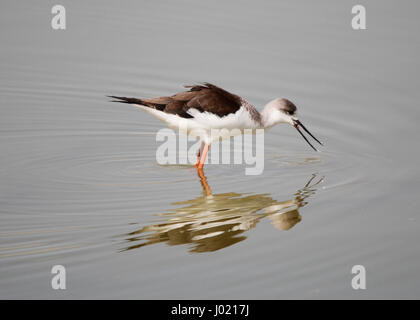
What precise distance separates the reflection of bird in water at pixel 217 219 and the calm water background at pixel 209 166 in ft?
0.09

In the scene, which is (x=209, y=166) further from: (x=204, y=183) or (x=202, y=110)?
(x=202, y=110)

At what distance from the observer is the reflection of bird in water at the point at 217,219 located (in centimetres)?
761

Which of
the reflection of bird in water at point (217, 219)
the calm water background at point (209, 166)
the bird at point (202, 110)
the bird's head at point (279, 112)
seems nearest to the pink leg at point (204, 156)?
the bird at point (202, 110)

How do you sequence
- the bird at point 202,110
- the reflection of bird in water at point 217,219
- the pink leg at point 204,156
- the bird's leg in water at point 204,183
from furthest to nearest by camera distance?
the pink leg at point 204,156 → the bird at point 202,110 → the bird's leg in water at point 204,183 → the reflection of bird in water at point 217,219

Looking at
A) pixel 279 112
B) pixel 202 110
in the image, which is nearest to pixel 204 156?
pixel 202 110

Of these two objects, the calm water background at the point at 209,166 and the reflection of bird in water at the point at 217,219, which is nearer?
the calm water background at the point at 209,166

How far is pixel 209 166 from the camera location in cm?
1020

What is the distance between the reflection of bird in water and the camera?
25.0 feet

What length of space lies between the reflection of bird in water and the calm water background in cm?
3

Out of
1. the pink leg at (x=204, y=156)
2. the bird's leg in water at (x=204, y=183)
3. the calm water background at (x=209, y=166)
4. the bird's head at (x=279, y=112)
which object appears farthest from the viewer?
the bird's head at (x=279, y=112)

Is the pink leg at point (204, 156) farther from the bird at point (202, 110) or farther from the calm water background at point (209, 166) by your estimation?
the calm water background at point (209, 166)

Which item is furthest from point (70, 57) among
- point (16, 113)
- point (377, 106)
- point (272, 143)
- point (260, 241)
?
point (260, 241)

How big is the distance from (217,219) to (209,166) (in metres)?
2.04

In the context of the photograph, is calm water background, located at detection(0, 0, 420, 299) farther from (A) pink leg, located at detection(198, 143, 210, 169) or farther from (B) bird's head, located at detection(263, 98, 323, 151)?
(B) bird's head, located at detection(263, 98, 323, 151)
